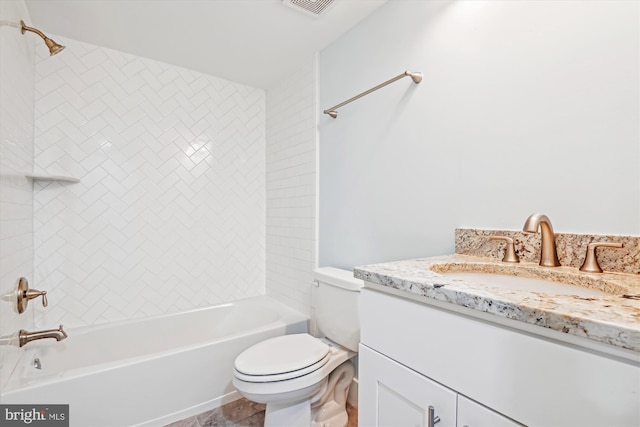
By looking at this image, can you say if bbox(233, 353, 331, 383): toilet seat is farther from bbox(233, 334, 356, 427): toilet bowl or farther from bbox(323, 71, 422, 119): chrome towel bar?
bbox(323, 71, 422, 119): chrome towel bar

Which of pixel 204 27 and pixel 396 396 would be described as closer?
pixel 396 396

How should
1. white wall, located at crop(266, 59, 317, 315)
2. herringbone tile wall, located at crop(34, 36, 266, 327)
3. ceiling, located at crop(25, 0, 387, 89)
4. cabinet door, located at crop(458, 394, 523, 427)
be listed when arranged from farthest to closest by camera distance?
white wall, located at crop(266, 59, 317, 315) < herringbone tile wall, located at crop(34, 36, 266, 327) < ceiling, located at crop(25, 0, 387, 89) < cabinet door, located at crop(458, 394, 523, 427)

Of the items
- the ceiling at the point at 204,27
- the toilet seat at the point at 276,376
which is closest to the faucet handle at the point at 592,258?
the toilet seat at the point at 276,376

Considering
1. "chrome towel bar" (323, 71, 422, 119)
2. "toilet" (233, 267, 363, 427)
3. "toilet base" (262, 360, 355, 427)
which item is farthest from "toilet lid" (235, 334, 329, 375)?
"chrome towel bar" (323, 71, 422, 119)

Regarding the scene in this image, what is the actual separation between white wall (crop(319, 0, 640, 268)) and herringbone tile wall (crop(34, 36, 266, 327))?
109 cm

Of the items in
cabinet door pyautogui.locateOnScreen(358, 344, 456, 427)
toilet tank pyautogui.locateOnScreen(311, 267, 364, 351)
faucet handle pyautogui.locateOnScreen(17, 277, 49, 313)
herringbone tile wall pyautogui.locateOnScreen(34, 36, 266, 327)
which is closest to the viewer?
cabinet door pyautogui.locateOnScreen(358, 344, 456, 427)

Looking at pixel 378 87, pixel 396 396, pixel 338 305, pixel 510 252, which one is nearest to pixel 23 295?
pixel 338 305

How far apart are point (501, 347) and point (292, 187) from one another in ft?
6.53

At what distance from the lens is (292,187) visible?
7.95 ft

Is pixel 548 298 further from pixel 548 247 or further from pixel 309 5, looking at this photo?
pixel 309 5

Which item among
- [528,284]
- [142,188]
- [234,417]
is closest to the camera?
[528,284]

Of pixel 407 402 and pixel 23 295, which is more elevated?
pixel 23 295

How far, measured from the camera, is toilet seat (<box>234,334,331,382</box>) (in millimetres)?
1345

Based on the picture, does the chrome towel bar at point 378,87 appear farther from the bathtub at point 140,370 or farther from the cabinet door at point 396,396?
the bathtub at point 140,370
